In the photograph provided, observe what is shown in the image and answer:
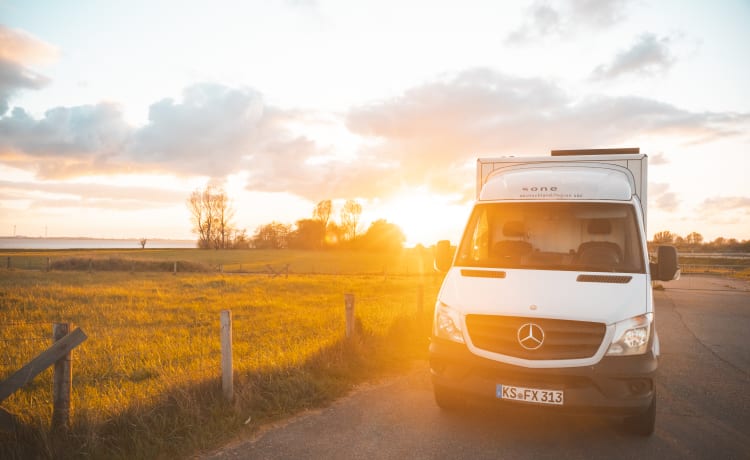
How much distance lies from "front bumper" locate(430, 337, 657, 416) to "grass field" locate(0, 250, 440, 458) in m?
2.26

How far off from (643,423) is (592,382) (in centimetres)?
87

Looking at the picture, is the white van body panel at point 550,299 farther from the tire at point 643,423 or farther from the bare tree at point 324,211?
the bare tree at point 324,211

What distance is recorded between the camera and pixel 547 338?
4391mm

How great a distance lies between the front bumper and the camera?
4180 millimetres

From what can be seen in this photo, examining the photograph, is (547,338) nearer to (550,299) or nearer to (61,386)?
(550,299)

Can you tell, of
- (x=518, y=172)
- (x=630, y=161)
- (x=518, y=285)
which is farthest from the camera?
(x=630, y=161)

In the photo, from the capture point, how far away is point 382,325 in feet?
32.5

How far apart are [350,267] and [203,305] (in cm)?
3890

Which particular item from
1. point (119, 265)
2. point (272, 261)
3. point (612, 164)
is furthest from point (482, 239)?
point (272, 261)

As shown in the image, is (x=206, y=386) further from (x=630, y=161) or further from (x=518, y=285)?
(x=630, y=161)

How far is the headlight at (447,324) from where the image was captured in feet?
15.5

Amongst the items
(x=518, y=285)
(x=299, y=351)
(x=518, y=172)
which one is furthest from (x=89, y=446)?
(x=518, y=172)

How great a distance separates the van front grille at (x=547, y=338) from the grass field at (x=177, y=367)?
7.87ft

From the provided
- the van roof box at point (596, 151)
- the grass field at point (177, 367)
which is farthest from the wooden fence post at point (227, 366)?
the van roof box at point (596, 151)
